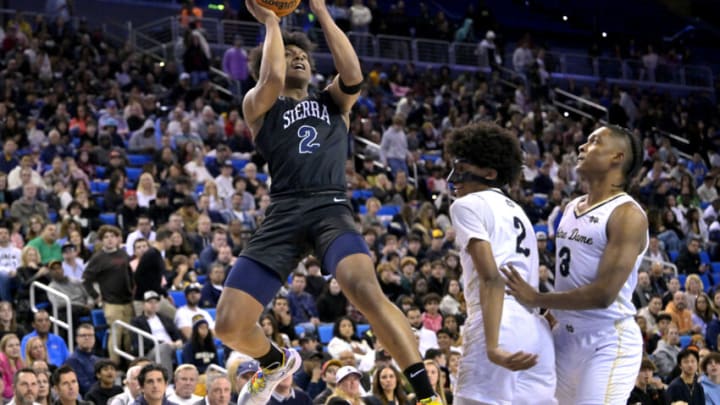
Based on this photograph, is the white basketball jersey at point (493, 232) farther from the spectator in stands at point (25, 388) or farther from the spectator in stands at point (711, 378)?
the spectator in stands at point (711, 378)

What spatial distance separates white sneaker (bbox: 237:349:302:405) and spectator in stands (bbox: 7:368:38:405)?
10.5 ft

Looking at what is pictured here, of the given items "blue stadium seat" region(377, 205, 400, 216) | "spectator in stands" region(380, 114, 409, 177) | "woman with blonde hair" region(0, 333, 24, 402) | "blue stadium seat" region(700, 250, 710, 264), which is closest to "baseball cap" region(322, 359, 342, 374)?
"woman with blonde hair" region(0, 333, 24, 402)

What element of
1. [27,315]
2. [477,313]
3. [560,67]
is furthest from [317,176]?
[560,67]

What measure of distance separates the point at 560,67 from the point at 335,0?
6.82 m

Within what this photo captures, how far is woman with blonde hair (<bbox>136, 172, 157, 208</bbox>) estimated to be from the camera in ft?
52.5

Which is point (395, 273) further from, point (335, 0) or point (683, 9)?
point (683, 9)

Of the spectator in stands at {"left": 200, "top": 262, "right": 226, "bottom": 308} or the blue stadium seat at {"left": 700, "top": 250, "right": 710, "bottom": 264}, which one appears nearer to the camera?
the spectator in stands at {"left": 200, "top": 262, "right": 226, "bottom": 308}

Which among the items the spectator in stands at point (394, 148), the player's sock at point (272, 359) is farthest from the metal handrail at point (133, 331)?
the spectator in stands at point (394, 148)

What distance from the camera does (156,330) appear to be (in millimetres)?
12977

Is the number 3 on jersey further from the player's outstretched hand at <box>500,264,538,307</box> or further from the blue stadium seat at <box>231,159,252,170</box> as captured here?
the blue stadium seat at <box>231,159,252,170</box>

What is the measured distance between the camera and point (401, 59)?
93.7 ft

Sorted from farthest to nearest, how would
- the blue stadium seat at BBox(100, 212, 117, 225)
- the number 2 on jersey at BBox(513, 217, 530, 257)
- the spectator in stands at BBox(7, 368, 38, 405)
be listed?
the blue stadium seat at BBox(100, 212, 117, 225)
the spectator in stands at BBox(7, 368, 38, 405)
the number 2 on jersey at BBox(513, 217, 530, 257)

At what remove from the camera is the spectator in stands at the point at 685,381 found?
12086mm

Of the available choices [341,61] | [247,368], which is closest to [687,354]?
[247,368]
